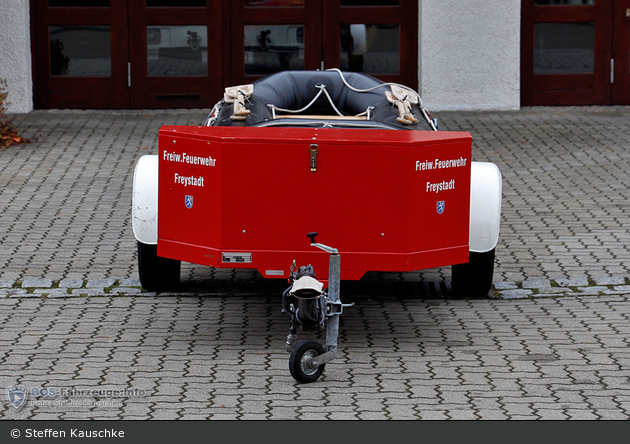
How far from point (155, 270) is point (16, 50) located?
874 cm

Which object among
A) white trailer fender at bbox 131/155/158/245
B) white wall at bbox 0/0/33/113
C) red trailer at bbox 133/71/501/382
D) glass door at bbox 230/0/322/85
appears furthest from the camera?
glass door at bbox 230/0/322/85

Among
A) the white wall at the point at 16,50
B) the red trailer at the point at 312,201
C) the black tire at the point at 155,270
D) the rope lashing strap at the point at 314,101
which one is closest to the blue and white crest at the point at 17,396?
the red trailer at the point at 312,201

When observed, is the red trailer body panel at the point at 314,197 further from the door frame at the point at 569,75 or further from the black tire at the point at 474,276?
the door frame at the point at 569,75

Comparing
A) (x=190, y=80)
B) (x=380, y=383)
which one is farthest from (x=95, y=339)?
(x=190, y=80)

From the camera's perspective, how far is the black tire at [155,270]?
695cm

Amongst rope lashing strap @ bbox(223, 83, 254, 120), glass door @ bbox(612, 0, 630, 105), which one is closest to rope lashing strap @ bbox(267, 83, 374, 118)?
rope lashing strap @ bbox(223, 83, 254, 120)

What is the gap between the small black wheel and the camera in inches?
205

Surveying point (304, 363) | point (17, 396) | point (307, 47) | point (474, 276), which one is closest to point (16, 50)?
point (307, 47)

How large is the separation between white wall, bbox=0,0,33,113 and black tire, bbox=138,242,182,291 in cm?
842

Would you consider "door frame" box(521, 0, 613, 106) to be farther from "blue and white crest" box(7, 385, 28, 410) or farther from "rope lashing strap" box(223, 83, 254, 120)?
"blue and white crest" box(7, 385, 28, 410)

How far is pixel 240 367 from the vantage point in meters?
5.59

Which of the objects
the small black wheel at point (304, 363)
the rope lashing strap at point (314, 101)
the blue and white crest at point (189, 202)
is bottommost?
the small black wheel at point (304, 363)

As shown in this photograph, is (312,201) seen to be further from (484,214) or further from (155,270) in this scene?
(155,270)

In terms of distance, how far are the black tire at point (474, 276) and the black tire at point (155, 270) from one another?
2.07 m
